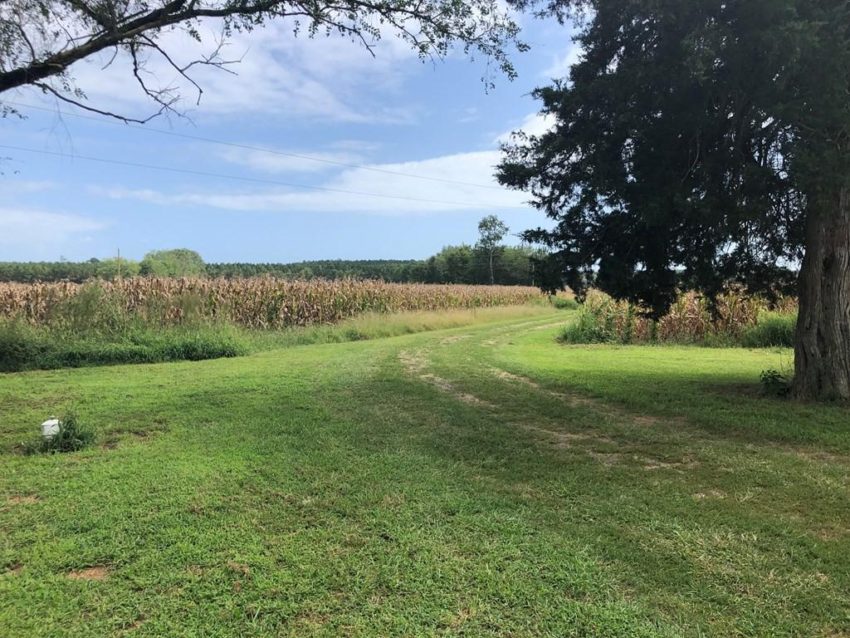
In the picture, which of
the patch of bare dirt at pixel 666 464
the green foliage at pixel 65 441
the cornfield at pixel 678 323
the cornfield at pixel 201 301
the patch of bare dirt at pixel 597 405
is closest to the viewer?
the patch of bare dirt at pixel 666 464

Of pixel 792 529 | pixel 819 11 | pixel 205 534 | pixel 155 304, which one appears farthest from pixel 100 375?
pixel 819 11

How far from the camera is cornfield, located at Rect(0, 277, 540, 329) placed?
1402cm

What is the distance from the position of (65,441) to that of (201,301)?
1178cm

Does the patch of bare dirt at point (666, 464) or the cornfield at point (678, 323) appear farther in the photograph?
the cornfield at point (678, 323)

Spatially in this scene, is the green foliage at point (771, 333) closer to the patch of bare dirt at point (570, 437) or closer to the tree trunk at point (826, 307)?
the tree trunk at point (826, 307)

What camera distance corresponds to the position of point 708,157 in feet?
22.1

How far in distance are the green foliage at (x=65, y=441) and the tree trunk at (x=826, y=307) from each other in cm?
853

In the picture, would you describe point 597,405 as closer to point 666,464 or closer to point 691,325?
point 666,464

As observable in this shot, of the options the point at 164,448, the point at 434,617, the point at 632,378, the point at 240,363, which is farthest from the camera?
the point at 240,363

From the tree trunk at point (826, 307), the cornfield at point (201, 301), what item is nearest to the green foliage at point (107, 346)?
the cornfield at point (201, 301)

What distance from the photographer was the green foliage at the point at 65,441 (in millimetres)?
5266

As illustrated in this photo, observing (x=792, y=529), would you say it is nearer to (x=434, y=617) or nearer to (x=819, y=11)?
(x=434, y=617)

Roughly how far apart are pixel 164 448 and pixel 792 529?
5.14m

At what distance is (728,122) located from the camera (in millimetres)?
6613
